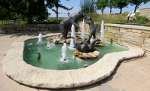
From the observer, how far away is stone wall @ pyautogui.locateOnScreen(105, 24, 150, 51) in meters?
9.67

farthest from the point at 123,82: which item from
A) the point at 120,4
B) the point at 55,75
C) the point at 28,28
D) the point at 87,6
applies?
the point at 120,4

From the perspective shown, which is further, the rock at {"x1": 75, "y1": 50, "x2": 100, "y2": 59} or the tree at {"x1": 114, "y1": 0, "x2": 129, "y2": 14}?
the tree at {"x1": 114, "y1": 0, "x2": 129, "y2": 14}

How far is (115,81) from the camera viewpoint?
18.9 feet

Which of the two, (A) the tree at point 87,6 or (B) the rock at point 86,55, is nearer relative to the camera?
(B) the rock at point 86,55

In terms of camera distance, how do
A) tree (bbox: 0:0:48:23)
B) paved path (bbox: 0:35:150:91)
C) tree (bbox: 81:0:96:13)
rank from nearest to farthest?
1. paved path (bbox: 0:35:150:91)
2. tree (bbox: 81:0:96:13)
3. tree (bbox: 0:0:48:23)

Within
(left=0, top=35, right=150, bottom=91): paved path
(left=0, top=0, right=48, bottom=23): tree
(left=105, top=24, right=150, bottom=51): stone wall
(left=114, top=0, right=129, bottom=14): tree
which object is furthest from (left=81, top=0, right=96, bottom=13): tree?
(left=114, top=0, right=129, bottom=14): tree

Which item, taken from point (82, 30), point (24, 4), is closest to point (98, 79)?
point (82, 30)

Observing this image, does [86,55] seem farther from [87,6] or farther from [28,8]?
[28,8]

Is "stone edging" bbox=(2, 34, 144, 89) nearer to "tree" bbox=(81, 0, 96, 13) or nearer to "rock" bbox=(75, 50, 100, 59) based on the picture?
"rock" bbox=(75, 50, 100, 59)

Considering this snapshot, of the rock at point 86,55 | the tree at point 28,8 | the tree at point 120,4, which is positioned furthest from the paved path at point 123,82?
the tree at point 120,4

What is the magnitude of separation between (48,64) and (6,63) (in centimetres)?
146

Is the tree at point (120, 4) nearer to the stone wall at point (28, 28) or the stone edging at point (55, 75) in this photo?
the stone wall at point (28, 28)

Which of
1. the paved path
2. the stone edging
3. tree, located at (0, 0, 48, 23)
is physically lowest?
the paved path

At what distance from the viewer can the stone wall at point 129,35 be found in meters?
9.67
